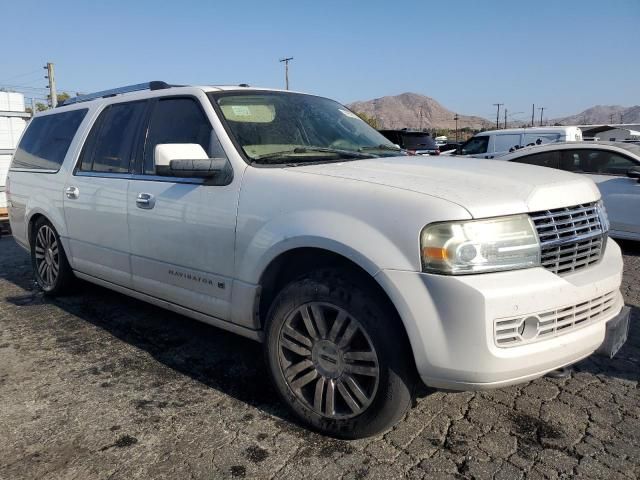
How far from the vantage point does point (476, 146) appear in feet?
45.0

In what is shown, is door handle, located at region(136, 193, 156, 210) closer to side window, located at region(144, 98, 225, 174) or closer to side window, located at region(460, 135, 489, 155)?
side window, located at region(144, 98, 225, 174)

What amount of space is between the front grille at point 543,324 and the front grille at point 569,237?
19 cm

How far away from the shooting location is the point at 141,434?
108 inches

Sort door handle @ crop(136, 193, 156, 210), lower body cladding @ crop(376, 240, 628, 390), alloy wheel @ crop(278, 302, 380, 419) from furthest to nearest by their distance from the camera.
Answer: door handle @ crop(136, 193, 156, 210)
alloy wheel @ crop(278, 302, 380, 419)
lower body cladding @ crop(376, 240, 628, 390)

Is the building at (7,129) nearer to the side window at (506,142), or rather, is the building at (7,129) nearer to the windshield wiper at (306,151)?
the windshield wiper at (306,151)

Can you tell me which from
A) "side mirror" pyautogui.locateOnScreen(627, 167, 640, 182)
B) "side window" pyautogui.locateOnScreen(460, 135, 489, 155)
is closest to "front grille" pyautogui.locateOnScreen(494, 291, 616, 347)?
"side mirror" pyautogui.locateOnScreen(627, 167, 640, 182)

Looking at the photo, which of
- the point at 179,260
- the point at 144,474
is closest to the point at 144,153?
the point at 179,260

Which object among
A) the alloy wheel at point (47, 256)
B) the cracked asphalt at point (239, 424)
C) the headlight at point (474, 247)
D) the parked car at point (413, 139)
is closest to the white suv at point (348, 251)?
the headlight at point (474, 247)

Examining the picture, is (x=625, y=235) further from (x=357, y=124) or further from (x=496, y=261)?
(x=496, y=261)

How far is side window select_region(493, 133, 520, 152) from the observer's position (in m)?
12.9

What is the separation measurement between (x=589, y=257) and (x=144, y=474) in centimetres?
236

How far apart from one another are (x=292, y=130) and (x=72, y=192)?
6.93ft

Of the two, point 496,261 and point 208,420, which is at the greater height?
point 496,261

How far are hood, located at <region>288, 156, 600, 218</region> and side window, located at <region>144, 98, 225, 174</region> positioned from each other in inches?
27.8
